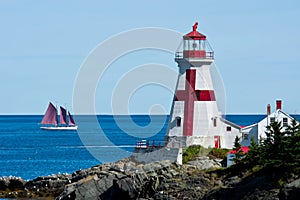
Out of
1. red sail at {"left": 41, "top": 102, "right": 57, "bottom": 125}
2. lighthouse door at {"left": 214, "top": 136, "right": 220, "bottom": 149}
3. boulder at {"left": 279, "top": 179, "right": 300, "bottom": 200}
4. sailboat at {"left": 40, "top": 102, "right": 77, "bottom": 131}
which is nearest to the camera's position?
boulder at {"left": 279, "top": 179, "right": 300, "bottom": 200}

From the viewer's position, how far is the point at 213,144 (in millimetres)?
46438

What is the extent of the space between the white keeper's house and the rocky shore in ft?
13.7

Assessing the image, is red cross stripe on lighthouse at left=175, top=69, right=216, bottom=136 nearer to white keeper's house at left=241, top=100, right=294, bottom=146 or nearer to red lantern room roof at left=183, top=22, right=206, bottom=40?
red lantern room roof at left=183, top=22, right=206, bottom=40

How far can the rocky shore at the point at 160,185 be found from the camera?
112 ft

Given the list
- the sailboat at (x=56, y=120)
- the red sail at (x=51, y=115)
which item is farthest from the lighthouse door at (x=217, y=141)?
the red sail at (x=51, y=115)

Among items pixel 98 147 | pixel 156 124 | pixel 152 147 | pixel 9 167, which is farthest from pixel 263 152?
pixel 156 124

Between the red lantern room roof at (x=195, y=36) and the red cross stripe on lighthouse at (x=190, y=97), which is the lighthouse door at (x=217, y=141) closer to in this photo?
the red cross stripe on lighthouse at (x=190, y=97)

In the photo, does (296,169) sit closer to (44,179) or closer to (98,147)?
(44,179)

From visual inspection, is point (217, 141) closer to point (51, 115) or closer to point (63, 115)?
point (63, 115)

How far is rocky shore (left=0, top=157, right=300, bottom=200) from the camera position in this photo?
3423cm

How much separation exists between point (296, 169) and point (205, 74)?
13.4 m

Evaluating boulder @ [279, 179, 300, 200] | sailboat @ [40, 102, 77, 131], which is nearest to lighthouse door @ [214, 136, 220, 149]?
boulder @ [279, 179, 300, 200]

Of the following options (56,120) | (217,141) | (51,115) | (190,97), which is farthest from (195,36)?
(56,120)

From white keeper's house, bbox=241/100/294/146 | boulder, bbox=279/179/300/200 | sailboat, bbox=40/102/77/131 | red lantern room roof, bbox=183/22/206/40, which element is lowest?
boulder, bbox=279/179/300/200
